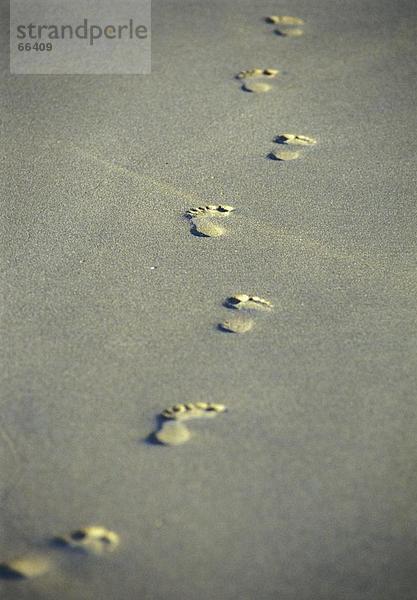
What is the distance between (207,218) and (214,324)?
634 mm

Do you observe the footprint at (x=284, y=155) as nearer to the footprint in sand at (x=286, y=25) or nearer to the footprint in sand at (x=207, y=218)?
the footprint in sand at (x=207, y=218)

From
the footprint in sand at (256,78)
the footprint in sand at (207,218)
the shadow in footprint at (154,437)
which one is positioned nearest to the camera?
the shadow in footprint at (154,437)

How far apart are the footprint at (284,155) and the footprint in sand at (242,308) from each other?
953 millimetres

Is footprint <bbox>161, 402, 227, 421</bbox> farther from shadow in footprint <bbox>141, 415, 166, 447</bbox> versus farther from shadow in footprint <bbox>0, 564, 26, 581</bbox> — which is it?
shadow in footprint <bbox>0, 564, 26, 581</bbox>

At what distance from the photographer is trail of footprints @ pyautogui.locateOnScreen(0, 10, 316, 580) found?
1930 millimetres

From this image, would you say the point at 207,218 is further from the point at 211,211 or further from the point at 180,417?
the point at 180,417

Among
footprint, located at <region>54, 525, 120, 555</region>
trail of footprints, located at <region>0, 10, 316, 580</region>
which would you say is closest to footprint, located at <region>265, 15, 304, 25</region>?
trail of footprints, located at <region>0, 10, 316, 580</region>

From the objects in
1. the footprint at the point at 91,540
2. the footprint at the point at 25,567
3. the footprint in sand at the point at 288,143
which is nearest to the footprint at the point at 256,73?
the footprint in sand at the point at 288,143

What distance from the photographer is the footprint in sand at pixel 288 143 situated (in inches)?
138

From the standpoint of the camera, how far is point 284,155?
11.5ft

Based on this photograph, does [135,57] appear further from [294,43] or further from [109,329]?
[109,329]

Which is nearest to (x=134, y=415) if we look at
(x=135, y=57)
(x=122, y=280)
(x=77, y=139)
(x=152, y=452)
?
(x=152, y=452)

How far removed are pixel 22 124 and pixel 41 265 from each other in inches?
41.8

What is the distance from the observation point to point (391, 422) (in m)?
2.32
